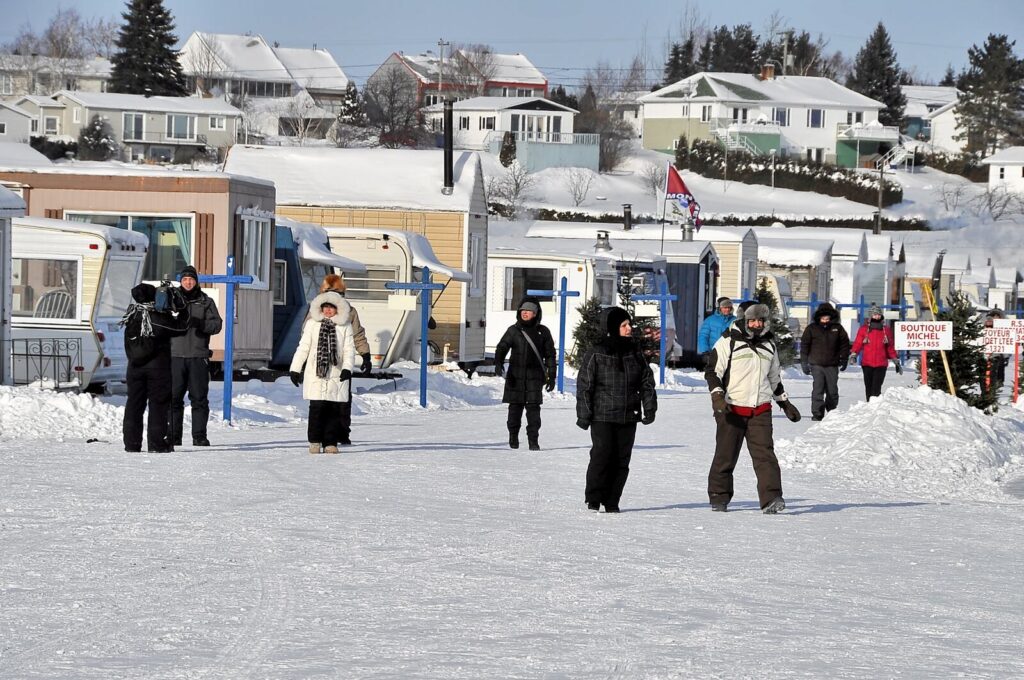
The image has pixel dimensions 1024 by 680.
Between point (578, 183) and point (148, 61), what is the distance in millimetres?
27987

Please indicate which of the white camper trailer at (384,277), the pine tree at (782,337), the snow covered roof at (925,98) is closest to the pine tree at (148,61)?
the snow covered roof at (925,98)

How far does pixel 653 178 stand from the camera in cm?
9525

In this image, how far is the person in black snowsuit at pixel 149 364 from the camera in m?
13.7

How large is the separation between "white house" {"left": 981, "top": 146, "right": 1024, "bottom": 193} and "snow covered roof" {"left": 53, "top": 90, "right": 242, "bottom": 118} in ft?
145

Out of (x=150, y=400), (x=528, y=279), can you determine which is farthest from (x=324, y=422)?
(x=528, y=279)

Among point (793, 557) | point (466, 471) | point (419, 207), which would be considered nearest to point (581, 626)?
point (793, 557)

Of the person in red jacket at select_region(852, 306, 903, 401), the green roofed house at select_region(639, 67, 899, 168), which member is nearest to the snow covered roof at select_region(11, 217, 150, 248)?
the person in red jacket at select_region(852, 306, 903, 401)

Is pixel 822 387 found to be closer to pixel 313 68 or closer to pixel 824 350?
pixel 824 350

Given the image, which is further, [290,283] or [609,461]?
[290,283]

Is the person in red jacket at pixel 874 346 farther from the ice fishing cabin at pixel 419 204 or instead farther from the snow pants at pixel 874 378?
the ice fishing cabin at pixel 419 204

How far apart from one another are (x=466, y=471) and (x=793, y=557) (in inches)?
177

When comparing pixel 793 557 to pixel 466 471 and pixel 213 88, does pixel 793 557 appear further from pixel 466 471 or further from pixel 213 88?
pixel 213 88

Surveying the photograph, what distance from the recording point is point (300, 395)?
67.2 ft

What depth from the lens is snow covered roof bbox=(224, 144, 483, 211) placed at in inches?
1235
